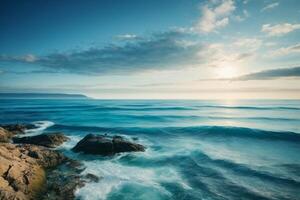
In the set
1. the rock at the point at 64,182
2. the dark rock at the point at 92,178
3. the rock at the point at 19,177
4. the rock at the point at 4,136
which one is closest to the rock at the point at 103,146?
the rock at the point at 64,182

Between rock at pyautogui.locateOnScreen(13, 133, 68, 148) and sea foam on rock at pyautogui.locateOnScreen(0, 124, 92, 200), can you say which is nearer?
sea foam on rock at pyautogui.locateOnScreen(0, 124, 92, 200)

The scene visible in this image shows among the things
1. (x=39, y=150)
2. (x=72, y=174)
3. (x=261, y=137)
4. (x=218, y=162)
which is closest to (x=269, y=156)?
(x=218, y=162)

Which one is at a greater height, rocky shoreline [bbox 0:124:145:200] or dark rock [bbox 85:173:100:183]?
rocky shoreline [bbox 0:124:145:200]

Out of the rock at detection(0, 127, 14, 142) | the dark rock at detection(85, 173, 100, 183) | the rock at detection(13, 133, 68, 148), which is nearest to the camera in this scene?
the dark rock at detection(85, 173, 100, 183)

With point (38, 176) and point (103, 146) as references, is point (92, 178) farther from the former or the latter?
point (103, 146)

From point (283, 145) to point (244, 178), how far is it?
15.2m

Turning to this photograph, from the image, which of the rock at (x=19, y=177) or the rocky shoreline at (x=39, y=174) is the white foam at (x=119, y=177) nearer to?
the rocky shoreline at (x=39, y=174)

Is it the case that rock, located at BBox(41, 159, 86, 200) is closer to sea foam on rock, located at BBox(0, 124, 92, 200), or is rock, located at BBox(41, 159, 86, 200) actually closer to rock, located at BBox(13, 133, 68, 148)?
sea foam on rock, located at BBox(0, 124, 92, 200)

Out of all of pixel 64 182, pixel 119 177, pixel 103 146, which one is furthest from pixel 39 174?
pixel 103 146

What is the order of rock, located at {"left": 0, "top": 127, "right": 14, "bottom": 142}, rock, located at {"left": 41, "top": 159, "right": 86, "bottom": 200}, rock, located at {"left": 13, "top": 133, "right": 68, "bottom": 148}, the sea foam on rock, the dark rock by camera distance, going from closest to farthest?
1. the sea foam on rock
2. rock, located at {"left": 41, "top": 159, "right": 86, "bottom": 200}
3. the dark rock
4. rock, located at {"left": 13, "top": 133, "right": 68, "bottom": 148}
5. rock, located at {"left": 0, "top": 127, "right": 14, "bottom": 142}

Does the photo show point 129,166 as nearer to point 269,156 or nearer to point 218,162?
point 218,162

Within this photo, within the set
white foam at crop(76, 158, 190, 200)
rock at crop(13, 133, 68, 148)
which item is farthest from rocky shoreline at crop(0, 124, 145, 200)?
rock at crop(13, 133, 68, 148)

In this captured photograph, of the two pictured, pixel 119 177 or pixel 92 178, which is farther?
pixel 119 177

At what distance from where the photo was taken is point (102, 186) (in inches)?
552
